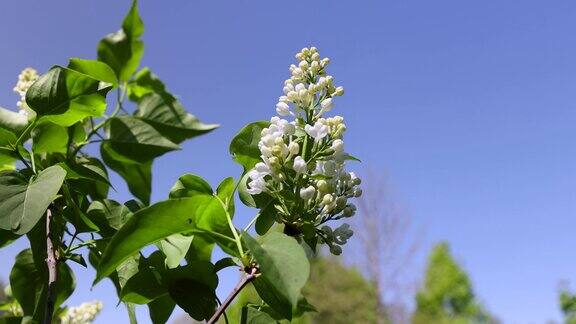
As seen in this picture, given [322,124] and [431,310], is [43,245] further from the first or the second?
[431,310]

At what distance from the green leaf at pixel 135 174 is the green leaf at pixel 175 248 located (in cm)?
48

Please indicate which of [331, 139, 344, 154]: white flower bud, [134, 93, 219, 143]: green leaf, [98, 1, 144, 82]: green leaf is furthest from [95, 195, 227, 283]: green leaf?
[98, 1, 144, 82]: green leaf

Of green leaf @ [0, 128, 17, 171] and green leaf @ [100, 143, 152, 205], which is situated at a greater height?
green leaf @ [100, 143, 152, 205]

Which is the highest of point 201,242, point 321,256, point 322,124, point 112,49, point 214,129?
point 321,256

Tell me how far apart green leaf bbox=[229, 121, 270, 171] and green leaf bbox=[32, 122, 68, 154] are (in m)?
0.37

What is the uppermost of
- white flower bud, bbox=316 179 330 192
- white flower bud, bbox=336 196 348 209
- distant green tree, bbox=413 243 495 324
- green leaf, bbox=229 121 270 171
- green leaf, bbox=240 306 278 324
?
distant green tree, bbox=413 243 495 324

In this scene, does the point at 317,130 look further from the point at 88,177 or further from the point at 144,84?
the point at 144,84

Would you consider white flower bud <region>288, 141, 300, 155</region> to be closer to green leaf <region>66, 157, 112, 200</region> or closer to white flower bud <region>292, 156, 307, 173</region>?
white flower bud <region>292, 156, 307, 173</region>

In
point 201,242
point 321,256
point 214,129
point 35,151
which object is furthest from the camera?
point 321,256

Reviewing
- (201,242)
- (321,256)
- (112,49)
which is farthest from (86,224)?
(321,256)

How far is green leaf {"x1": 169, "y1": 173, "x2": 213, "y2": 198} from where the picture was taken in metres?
0.82

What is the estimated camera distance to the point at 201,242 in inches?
34.6

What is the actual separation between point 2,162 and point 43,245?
166mm

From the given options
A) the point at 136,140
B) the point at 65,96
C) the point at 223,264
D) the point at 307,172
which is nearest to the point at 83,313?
the point at 136,140
